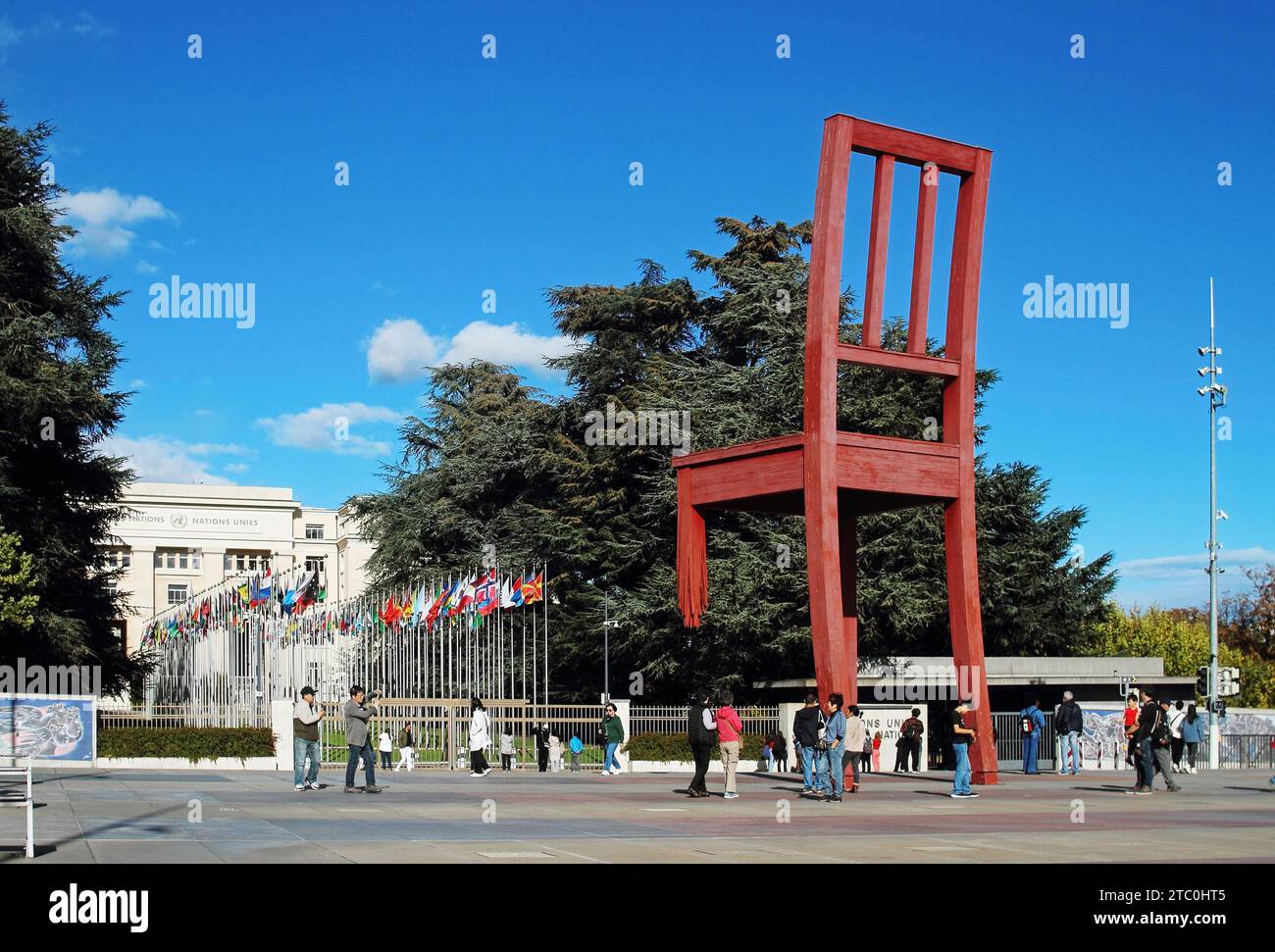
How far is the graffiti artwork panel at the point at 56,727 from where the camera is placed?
29.0 meters

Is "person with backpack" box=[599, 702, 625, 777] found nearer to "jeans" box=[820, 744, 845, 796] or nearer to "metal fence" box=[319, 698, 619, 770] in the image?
"metal fence" box=[319, 698, 619, 770]

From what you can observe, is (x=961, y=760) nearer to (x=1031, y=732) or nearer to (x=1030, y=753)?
(x=1031, y=732)

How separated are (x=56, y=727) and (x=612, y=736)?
11828 millimetres

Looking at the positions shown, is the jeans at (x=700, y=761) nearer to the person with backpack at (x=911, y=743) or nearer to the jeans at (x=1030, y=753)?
the person with backpack at (x=911, y=743)

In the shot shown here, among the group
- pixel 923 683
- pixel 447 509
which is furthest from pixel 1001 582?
pixel 447 509

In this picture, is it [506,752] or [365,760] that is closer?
[365,760]

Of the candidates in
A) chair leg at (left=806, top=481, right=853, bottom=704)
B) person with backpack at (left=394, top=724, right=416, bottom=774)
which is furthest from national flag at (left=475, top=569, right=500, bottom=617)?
chair leg at (left=806, top=481, right=853, bottom=704)

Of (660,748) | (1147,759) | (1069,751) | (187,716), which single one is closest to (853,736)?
(1147,759)

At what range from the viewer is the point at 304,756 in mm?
24359

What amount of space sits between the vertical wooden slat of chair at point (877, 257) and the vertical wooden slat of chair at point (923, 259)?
94cm

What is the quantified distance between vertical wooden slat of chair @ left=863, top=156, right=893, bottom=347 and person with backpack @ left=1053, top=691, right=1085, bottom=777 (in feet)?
33.1

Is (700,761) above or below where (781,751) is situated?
above

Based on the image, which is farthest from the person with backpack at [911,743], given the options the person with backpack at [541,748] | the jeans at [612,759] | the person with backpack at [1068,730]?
the person with backpack at [541,748]
